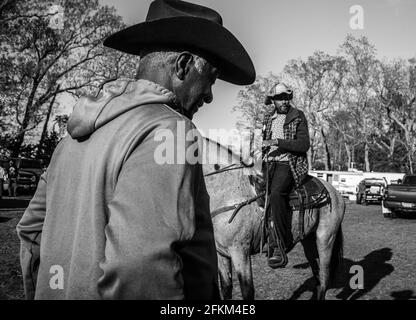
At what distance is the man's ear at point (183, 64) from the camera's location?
1439 mm

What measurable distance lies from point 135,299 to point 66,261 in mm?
383

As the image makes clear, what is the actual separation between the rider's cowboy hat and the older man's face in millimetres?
4104

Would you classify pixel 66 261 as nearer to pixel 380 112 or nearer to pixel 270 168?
pixel 270 168

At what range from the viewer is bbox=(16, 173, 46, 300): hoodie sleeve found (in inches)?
63.3

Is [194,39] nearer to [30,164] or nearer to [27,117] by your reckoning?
[27,117]

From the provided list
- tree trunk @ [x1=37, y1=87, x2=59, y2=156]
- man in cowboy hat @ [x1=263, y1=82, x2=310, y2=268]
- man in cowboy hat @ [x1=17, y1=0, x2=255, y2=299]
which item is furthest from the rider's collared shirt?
tree trunk @ [x1=37, y1=87, x2=59, y2=156]

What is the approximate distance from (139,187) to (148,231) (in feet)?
0.39

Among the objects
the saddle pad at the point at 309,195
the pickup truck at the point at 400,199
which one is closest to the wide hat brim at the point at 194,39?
the saddle pad at the point at 309,195

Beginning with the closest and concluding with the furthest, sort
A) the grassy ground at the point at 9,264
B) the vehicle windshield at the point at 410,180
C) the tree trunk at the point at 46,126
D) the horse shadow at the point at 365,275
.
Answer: the grassy ground at the point at 9,264, the horse shadow at the point at 365,275, the vehicle windshield at the point at 410,180, the tree trunk at the point at 46,126

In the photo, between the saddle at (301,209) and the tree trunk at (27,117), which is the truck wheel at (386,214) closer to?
the saddle at (301,209)

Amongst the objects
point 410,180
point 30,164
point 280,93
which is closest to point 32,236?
point 280,93

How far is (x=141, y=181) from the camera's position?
1102 millimetres

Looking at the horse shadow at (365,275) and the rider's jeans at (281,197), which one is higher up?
the rider's jeans at (281,197)
